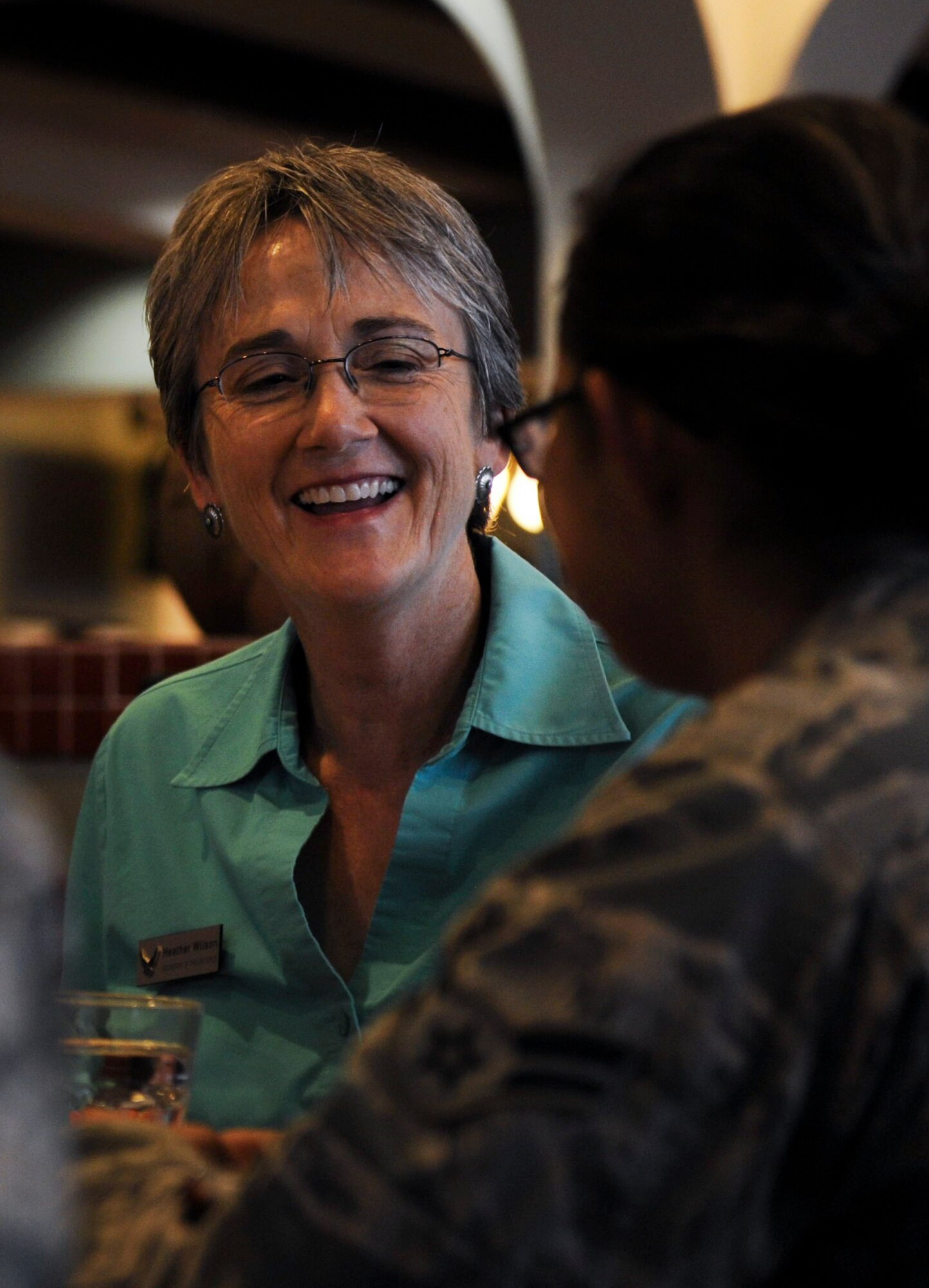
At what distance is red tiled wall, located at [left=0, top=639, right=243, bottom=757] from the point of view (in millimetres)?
4289

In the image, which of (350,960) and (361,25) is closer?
(350,960)

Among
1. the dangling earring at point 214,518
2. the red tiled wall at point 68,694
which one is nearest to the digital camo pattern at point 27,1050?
the dangling earring at point 214,518

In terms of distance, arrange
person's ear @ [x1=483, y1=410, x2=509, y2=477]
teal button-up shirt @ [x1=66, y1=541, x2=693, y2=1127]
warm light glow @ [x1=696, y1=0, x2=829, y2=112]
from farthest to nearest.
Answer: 1. warm light glow @ [x1=696, y1=0, x2=829, y2=112]
2. person's ear @ [x1=483, y1=410, x2=509, y2=477]
3. teal button-up shirt @ [x1=66, y1=541, x2=693, y2=1127]

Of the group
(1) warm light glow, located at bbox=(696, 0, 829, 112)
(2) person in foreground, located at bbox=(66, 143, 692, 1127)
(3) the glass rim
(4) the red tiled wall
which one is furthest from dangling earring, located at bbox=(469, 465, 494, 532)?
(1) warm light glow, located at bbox=(696, 0, 829, 112)

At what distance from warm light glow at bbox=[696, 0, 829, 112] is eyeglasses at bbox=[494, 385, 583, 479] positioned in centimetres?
439

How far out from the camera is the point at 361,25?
7.84 m

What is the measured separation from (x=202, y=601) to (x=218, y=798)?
1733mm

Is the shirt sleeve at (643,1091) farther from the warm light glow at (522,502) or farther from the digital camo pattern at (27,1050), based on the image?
the warm light glow at (522,502)

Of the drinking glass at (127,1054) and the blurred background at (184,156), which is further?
the blurred background at (184,156)

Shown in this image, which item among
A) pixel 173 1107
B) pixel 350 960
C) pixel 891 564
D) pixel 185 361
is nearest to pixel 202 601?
pixel 185 361

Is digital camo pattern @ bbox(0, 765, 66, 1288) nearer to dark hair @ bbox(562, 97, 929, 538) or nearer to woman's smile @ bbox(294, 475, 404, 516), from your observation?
dark hair @ bbox(562, 97, 929, 538)

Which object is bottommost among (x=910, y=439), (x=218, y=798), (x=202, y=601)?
(x=202, y=601)

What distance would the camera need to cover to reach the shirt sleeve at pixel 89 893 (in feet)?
5.56

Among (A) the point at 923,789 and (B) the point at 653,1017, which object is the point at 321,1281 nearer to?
(B) the point at 653,1017
